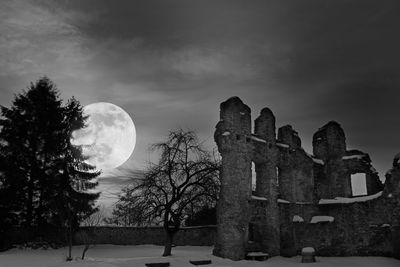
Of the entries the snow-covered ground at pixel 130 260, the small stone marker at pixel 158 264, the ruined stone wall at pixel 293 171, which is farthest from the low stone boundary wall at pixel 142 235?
the small stone marker at pixel 158 264

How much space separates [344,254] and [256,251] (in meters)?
6.23

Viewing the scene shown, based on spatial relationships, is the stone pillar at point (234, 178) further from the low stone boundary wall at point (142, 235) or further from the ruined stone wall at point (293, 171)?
the low stone boundary wall at point (142, 235)

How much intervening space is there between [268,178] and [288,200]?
272 centimetres

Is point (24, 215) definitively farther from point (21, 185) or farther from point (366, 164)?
point (366, 164)

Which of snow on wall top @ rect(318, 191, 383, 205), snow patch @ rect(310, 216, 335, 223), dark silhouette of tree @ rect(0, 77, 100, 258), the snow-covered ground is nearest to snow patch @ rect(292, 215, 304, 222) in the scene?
snow patch @ rect(310, 216, 335, 223)

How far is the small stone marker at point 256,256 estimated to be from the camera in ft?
78.6

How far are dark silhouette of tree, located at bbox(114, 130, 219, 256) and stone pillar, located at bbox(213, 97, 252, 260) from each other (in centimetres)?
155

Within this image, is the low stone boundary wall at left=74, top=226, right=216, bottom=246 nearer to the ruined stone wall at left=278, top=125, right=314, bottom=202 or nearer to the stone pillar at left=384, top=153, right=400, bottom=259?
the ruined stone wall at left=278, top=125, right=314, bottom=202

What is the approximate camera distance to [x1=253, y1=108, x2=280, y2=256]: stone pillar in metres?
25.8

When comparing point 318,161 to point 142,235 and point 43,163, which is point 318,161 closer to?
point 142,235

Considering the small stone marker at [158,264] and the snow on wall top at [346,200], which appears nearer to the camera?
the small stone marker at [158,264]

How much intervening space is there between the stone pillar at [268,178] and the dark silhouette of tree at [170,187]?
3.26m

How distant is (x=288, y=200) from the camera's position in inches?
1129

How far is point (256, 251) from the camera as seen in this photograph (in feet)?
81.8
